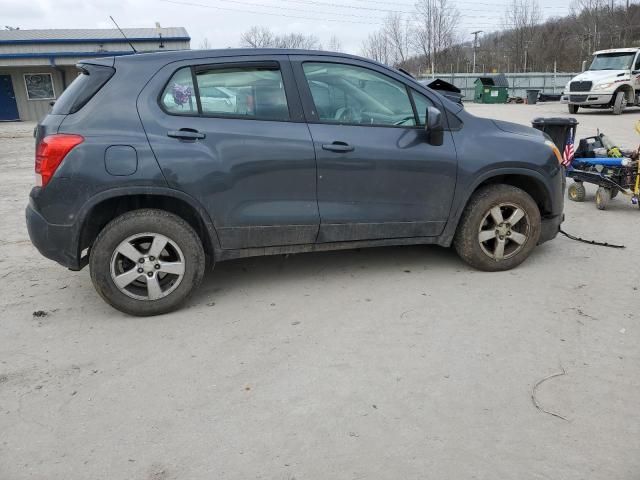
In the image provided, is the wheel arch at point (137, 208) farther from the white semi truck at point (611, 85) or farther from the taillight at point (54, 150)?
the white semi truck at point (611, 85)

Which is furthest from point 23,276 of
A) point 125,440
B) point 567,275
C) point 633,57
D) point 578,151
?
point 633,57

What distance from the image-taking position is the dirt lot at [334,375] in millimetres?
2471

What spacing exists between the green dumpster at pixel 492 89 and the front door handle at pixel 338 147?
34460mm

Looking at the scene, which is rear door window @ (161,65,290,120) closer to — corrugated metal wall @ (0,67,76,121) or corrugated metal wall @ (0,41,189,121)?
corrugated metal wall @ (0,41,189,121)

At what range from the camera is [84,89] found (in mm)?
3826

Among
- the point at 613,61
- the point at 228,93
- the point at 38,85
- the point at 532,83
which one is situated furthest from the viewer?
the point at 532,83

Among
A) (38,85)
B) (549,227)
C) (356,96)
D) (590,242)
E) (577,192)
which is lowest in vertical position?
(590,242)

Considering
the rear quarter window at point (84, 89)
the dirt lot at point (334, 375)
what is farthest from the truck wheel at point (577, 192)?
the rear quarter window at point (84, 89)

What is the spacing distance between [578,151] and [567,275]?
340 centimetres

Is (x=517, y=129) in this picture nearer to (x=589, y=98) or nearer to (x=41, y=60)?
(x=589, y=98)

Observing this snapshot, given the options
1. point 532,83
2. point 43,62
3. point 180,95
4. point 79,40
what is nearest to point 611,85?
point 532,83

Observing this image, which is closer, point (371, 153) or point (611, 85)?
point (371, 153)

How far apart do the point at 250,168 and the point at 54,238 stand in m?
1.45

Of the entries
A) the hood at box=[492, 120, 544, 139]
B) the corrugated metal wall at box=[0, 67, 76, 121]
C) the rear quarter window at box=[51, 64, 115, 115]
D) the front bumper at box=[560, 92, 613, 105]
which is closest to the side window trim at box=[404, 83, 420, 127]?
the hood at box=[492, 120, 544, 139]
